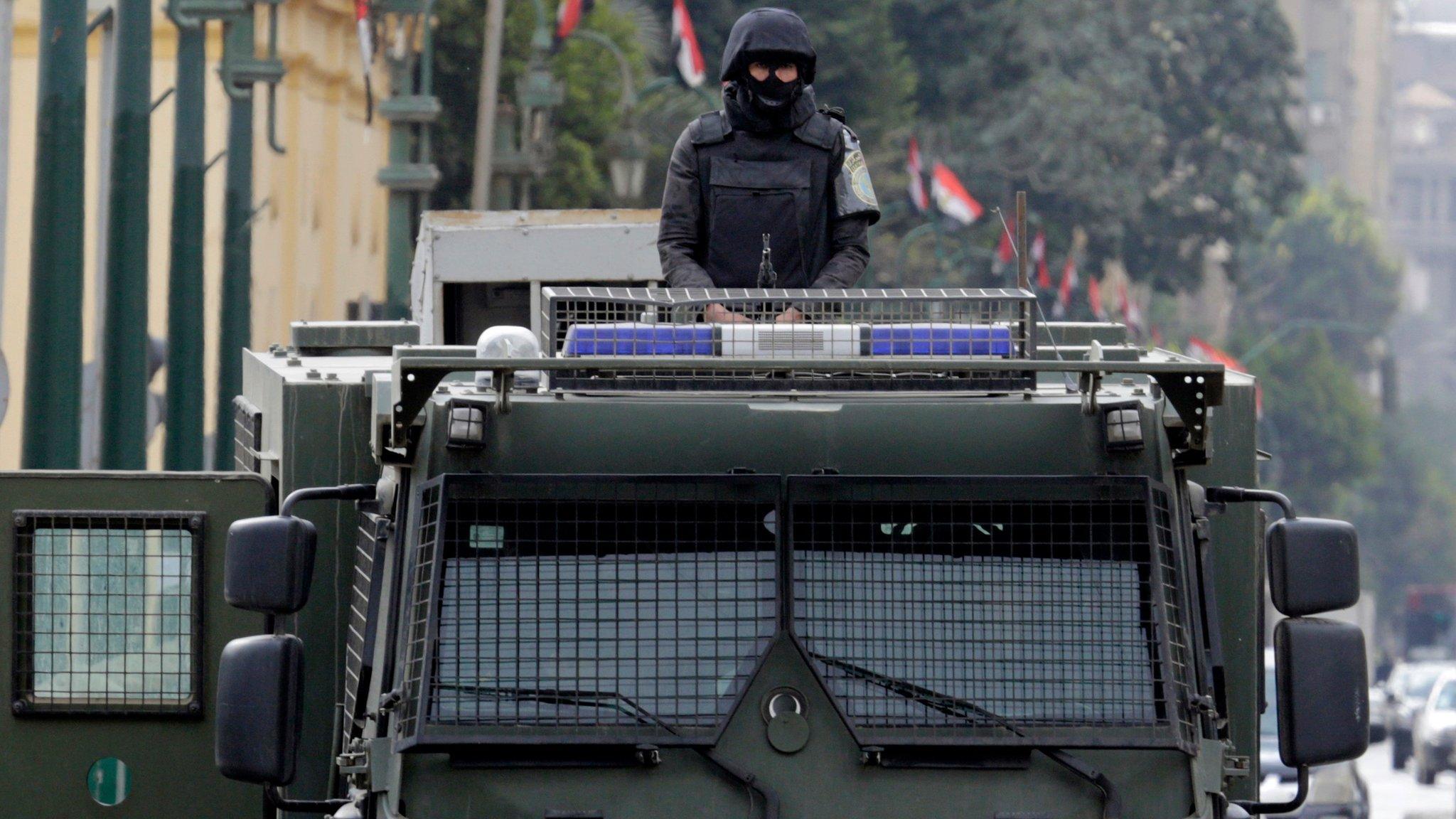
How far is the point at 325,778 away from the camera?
731 centimetres

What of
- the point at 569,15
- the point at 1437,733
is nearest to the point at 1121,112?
the point at 1437,733

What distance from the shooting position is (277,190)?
36688mm

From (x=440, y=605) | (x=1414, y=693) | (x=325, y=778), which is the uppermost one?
(x=440, y=605)

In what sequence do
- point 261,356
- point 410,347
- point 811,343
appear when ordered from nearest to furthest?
point 811,343 → point 410,347 → point 261,356

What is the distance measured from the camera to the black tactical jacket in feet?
27.0

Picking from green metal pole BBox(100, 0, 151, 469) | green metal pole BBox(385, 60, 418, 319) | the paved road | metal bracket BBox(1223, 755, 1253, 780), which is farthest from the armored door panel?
green metal pole BBox(385, 60, 418, 319)

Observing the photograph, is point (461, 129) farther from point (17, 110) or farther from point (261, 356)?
point (261, 356)

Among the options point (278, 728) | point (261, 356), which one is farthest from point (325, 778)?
point (261, 356)

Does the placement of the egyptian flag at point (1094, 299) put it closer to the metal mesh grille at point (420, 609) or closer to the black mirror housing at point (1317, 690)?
the black mirror housing at point (1317, 690)

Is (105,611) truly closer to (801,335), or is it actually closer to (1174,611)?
(801,335)

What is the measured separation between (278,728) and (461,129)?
112 ft

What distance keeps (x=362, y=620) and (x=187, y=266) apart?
17141 millimetres

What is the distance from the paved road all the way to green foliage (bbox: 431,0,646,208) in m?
12.2

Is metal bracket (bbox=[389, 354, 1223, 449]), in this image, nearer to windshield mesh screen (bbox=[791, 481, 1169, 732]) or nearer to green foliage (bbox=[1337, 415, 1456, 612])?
windshield mesh screen (bbox=[791, 481, 1169, 732])
